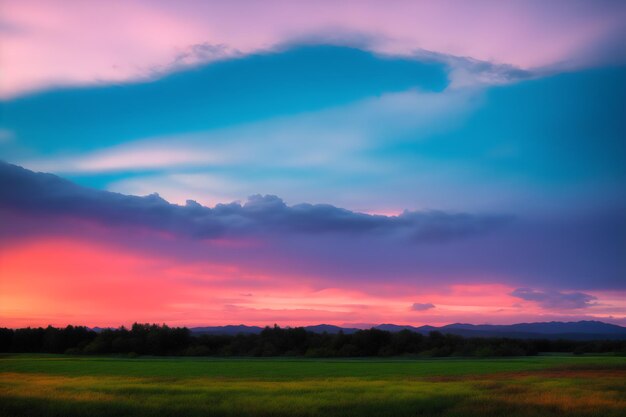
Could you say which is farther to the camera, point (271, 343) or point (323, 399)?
point (271, 343)

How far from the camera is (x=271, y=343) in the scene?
120 meters

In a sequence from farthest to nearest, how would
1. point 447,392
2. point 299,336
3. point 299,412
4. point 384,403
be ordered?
point 299,336 → point 447,392 → point 384,403 → point 299,412

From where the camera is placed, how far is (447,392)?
34250mm

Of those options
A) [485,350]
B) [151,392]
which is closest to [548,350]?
[485,350]

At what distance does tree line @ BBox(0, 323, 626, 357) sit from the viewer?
11319 cm

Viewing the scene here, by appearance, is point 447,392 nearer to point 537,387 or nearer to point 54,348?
point 537,387

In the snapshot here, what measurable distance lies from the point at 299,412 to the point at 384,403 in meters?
5.00

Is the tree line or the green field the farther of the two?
the tree line

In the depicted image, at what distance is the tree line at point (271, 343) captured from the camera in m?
113

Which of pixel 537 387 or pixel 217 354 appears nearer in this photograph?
pixel 537 387

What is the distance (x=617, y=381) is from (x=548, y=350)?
286 ft

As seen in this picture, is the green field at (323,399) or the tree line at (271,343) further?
the tree line at (271,343)

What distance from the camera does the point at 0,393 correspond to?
1355 inches

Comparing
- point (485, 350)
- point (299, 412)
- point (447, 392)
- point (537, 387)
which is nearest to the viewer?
point (299, 412)
